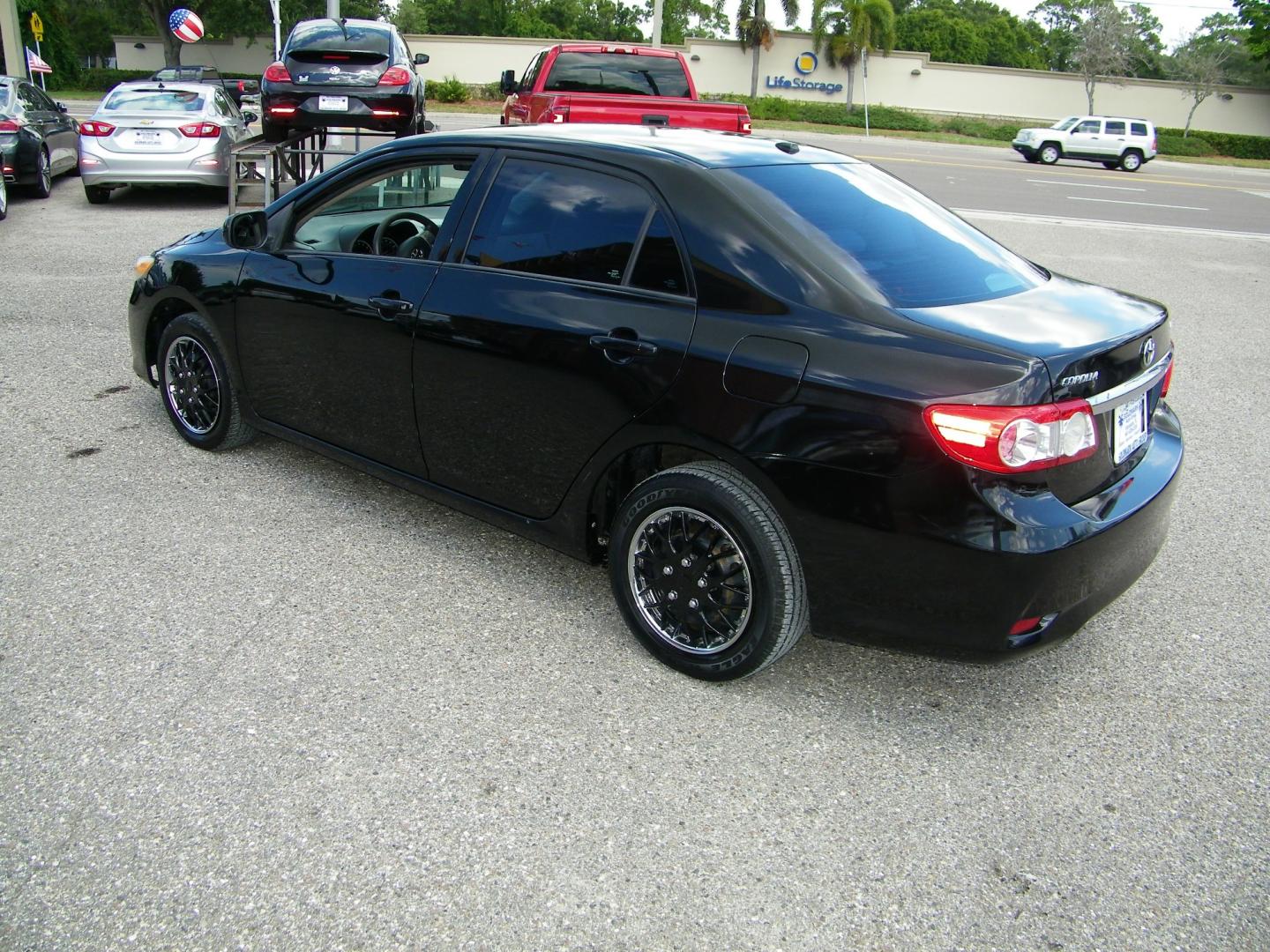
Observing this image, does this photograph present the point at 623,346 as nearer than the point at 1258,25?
Yes

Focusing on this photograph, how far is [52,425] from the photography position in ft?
18.0

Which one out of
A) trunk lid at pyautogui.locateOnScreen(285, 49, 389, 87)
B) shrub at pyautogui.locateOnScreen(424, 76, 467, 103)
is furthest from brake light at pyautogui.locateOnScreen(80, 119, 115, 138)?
shrub at pyautogui.locateOnScreen(424, 76, 467, 103)

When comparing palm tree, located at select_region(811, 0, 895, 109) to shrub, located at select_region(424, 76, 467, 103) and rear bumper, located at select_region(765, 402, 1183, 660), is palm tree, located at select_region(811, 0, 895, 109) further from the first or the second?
rear bumper, located at select_region(765, 402, 1183, 660)

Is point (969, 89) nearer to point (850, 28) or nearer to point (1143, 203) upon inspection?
point (850, 28)

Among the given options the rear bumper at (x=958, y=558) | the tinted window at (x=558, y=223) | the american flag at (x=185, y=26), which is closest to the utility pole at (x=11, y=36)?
the american flag at (x=185, y=26)

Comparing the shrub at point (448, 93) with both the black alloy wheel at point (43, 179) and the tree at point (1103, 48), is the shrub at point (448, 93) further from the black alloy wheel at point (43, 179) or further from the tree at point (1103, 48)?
the tree at point (1103, 48)

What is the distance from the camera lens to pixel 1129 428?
3121 mm

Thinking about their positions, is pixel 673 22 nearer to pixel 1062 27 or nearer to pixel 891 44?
pixel 891 44

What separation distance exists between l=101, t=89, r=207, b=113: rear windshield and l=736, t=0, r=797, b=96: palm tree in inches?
1651

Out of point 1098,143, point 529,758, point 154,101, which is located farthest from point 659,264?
point 1098,143

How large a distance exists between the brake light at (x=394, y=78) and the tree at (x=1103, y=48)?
159ft

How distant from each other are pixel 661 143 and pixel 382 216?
1.52 metres

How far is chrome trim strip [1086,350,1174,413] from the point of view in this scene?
9.50ft

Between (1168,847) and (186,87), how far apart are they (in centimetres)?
1409
